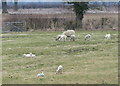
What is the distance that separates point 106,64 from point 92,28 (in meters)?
20.0

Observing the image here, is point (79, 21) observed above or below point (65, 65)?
below

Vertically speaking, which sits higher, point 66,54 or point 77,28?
point 66,54

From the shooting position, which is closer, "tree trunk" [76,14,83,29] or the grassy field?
the grassy field

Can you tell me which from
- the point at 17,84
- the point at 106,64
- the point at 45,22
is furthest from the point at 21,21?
the point at 17,84

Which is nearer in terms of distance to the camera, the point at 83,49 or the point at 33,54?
the point at 33,54

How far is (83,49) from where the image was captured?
1889cm

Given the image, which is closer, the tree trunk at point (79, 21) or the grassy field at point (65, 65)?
the grassy field at point (65, 65)

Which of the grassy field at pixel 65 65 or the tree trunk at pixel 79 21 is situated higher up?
the grassy field at pixel 65 65

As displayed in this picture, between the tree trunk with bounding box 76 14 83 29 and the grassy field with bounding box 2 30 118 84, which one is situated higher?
the grassy field with bounding box 2 30 118 84

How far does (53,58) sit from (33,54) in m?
1.65

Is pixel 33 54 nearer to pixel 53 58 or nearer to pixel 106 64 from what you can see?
pixel 53 58

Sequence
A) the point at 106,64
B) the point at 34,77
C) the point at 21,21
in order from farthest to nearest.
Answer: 1. the point at 21,21
2. the point at 106,64
3. the point at 34,77

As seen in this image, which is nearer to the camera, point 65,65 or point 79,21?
point 65,65

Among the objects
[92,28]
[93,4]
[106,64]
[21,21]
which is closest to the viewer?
[106,64]
